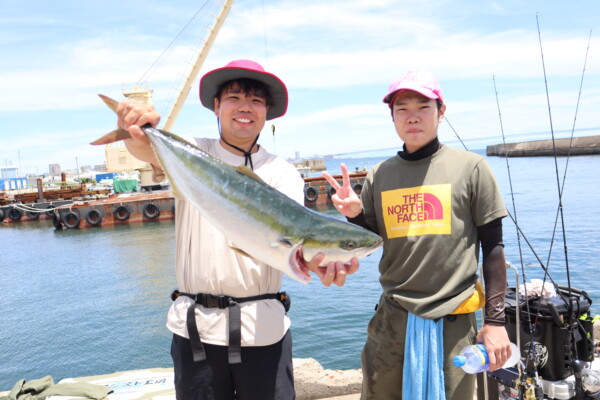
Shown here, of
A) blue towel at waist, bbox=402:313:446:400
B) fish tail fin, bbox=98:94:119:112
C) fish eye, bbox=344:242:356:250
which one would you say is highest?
fish tail fin, bbox=98:94:119:112

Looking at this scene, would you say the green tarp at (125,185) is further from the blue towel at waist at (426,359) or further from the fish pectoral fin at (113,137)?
the blue towel at waist at (426,359)

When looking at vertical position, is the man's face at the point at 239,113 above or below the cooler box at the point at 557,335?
above

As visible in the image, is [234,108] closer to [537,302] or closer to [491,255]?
[491,255]

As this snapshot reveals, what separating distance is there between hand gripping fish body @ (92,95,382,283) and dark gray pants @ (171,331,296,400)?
62cm

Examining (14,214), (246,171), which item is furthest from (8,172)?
(246,171)

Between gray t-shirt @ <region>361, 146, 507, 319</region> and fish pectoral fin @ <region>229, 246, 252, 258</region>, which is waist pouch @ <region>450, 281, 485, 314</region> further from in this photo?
fish pectoral fin @ <region>229, 246, 252, 258</region>

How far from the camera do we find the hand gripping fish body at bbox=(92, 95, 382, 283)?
2.34 meters

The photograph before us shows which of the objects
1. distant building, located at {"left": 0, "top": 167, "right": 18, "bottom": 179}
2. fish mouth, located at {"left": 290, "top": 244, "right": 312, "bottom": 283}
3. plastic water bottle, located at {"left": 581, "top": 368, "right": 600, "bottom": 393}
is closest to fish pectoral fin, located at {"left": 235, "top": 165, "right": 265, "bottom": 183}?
fish mouth, located at {"left": 290, "top": 244, "right": 312, "bottom": 283}

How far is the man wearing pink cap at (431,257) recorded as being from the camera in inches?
112

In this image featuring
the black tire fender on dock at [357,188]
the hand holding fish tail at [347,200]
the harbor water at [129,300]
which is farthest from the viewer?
the black tire fender on dock at [357,188]

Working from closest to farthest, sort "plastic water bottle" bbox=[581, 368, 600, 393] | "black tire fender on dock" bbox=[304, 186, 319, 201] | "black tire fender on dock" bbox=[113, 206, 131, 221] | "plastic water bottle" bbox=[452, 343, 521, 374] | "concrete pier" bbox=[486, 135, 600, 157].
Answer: "plastic water bottle" bbox=[452, 343, 521, 374]
"plastic water bottle" bbox=[581, 368, 600, 393]
"black tire fender on dock" bbox=[113, 206, 131, 221]
"black tire fender on dock" bbox=[304, 186, 319, 201]
"concrete pier" bbox=[486, 135, 600, 157]

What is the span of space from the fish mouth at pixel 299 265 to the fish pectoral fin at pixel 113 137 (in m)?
1.14

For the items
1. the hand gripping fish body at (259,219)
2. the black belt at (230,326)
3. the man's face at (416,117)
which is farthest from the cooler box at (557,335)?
the black belt at (230,326)

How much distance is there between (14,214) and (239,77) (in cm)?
4478
